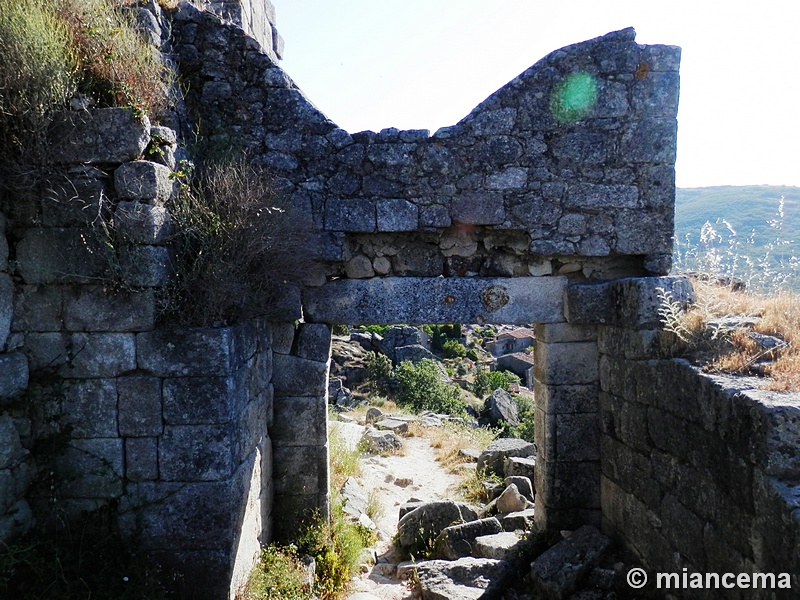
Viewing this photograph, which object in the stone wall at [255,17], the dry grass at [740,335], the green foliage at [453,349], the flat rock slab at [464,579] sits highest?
the stone wall at [255,17]

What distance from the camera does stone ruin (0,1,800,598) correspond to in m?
3.26

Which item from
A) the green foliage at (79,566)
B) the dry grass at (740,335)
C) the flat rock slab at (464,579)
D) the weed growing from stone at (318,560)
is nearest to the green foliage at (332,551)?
the weed growing from stone at (318,560)

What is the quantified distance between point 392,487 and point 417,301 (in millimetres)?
3735

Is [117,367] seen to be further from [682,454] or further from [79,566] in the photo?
[682,454]

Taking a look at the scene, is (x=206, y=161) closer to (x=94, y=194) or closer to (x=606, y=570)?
(x=94, y=194)

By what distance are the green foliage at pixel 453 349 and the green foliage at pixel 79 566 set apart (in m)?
26.0

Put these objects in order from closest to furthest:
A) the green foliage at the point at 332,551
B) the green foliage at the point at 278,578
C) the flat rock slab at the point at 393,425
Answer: the green foliage at the point at 278,578 → the green foliage at the point at 332,551 → the flat rock slab at the point at 393,425

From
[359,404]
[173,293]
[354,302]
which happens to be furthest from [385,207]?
[359,404]

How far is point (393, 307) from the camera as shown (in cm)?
445

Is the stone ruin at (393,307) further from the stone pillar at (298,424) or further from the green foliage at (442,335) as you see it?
the green foliage at (442,335)

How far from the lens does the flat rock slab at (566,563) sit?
3.78m

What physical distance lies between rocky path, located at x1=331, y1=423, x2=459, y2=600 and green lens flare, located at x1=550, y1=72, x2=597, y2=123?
12.8 ft

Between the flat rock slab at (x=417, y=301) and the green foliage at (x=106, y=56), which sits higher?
the green foliage at (x=106, y=56)

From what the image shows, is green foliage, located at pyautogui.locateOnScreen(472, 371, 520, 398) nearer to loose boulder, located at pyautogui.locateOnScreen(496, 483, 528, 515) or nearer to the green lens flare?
loose boulder, located at pyautogui.locateOnScreen(496, 483, 528, 515)
